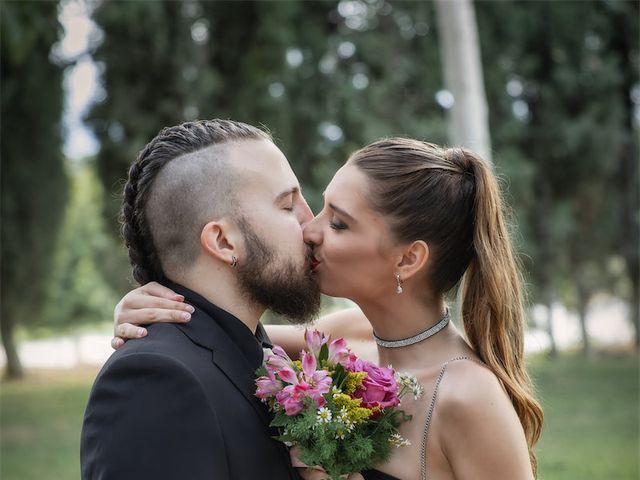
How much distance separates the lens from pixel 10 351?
25.2m

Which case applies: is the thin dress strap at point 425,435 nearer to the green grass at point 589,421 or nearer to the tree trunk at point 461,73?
the green grass at point 589,421

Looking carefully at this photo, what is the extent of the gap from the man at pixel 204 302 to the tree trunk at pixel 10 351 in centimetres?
1898

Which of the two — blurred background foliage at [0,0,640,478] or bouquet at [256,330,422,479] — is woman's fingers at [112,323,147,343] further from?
blurred background foliage at [0,0,640,478]

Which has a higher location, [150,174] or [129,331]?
[150,174]

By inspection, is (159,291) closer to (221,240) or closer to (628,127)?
(221,240)

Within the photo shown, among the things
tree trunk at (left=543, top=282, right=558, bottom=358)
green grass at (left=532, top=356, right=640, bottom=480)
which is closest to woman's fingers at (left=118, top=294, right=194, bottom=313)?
green grass at (left=532, top=356, right=640, bottom=480)

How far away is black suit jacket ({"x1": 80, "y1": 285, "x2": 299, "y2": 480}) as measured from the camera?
2287 millimetres

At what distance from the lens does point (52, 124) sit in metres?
14.6

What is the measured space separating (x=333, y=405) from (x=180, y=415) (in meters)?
0.54

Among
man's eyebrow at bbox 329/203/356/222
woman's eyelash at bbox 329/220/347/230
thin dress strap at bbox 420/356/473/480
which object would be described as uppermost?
man's eyebrow at bbox 329/203/356/222

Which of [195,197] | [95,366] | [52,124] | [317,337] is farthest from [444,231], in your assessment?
[95,366]

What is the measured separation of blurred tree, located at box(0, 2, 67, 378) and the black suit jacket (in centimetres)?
1013

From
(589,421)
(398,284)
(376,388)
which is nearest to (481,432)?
(376,388)

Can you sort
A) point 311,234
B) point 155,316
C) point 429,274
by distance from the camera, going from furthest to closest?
point 429,274, point 311,234, point 155,316
